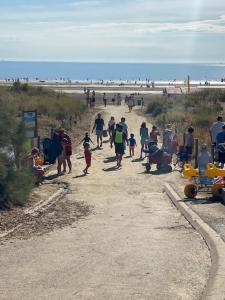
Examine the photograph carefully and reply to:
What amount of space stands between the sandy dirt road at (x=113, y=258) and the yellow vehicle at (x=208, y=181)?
0.62 metres

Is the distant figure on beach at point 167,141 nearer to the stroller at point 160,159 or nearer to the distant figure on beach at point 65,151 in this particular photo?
the stroller at point 160,159

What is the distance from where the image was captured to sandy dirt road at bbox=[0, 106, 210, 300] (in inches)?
374

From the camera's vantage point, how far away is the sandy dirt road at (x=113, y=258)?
9.49 m

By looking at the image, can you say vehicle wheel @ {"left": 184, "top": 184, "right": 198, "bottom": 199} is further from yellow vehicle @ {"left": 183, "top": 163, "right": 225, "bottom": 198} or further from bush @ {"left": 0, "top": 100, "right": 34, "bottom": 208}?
bush @ {"left": 0, "top": 100, "right": 34, "bottom": 208}

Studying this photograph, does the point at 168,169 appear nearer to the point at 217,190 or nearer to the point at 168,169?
the point at 168,169

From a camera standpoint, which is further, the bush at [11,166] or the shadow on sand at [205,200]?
the shadow on sand at [205,200]

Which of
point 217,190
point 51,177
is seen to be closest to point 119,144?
point 51,177

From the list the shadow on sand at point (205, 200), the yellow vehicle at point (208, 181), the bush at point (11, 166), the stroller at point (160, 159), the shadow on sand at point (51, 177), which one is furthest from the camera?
the stroller at point (160, 159)

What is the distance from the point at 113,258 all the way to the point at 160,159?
40.0ft

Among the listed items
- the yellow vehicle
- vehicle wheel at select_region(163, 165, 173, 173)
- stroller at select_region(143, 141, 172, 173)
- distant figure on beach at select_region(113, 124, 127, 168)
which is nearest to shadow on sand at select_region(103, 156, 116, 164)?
distant figure on beach at select_region(113, 124, 127, 168)

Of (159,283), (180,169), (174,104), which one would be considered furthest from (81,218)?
(174,104)

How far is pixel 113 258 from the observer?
11.2 metres

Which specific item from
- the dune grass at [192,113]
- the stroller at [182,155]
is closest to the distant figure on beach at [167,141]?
the stroller at [182,155]

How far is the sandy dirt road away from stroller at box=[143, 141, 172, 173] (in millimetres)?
5889
